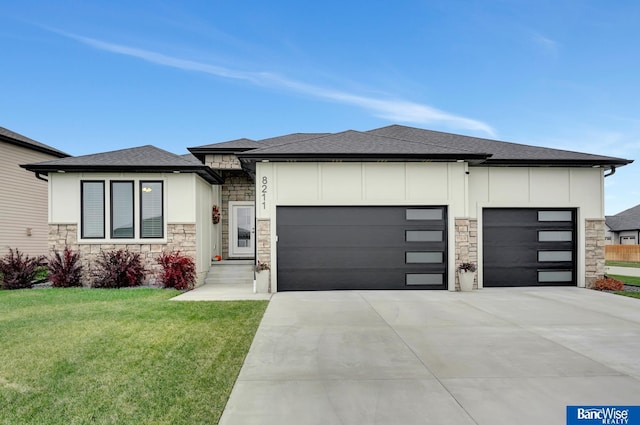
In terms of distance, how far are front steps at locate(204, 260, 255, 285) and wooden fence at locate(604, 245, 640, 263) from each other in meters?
26.2

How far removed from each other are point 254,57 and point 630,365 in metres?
18.2

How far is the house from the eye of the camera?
9000 millimetres

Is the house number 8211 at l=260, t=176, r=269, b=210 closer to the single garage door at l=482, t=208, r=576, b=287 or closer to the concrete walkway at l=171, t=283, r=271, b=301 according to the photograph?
the concrete walkway at l=171, t=283, r=271, b=301

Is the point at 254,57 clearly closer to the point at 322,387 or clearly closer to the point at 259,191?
the point at 259,191

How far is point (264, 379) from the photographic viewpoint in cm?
347

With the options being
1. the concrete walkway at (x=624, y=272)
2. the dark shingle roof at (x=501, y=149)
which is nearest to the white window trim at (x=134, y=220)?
the dark shingle roof at (x=501, y=149)

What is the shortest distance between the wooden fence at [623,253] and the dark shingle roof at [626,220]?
7.46 metres

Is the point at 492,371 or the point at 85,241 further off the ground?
the point at 85,241

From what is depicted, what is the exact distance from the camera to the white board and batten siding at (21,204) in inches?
565

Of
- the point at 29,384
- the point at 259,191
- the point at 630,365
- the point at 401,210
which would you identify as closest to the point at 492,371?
the point at 630,365

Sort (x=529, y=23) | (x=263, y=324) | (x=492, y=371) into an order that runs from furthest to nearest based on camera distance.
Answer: (x=529, y=23)
(x=263, y=324)
(x=492, y=371)

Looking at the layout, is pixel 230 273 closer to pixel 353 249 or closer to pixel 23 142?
pixel 353 249

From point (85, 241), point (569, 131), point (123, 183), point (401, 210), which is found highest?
point (569, 131)

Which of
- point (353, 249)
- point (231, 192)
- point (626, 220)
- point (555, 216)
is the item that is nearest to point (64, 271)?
point (231, 192)
